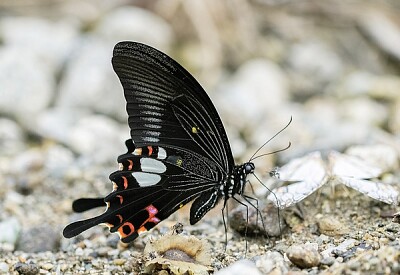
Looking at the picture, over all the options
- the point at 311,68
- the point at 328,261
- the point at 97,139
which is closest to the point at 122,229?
the point at 328,261

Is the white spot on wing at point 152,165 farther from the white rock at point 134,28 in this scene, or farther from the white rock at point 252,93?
the white rock at point 134,28

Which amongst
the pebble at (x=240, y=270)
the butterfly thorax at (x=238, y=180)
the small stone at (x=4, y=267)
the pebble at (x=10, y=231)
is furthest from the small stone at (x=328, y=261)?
the pebble at (x=10, y=231)

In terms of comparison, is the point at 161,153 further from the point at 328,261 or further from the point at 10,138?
the point at 10,138

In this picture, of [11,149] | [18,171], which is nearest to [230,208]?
[18,171]

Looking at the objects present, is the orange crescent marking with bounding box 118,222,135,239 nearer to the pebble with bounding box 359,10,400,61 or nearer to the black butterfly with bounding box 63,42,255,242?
the black butterfly with bounding box 63,42,255,242

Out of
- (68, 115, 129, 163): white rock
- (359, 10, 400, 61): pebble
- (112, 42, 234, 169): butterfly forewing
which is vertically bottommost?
(112, 42, 234, 169): butterfly forewing

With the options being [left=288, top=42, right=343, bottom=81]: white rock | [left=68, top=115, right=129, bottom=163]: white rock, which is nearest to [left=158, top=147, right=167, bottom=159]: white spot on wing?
[left=68, top=115, right=129, bottom=163]: white rock

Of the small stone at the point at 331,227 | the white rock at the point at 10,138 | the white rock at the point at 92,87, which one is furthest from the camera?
the white rock at the point at 92,87
